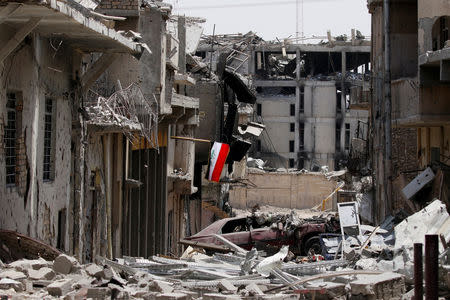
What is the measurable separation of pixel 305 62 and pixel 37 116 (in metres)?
55.4

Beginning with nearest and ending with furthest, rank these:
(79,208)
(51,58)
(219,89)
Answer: (51,58), (79,208), (219,89)

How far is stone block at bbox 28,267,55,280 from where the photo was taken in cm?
1043

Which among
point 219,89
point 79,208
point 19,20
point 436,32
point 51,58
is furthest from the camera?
point 219,89

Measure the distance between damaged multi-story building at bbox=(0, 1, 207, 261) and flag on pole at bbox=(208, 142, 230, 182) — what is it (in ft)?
15.1

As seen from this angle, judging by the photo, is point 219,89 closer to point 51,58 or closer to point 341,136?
point 51,58

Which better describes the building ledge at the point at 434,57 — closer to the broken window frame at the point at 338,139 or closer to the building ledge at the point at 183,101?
the building ledge at the point at 183,101

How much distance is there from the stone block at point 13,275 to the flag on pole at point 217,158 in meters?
21.0

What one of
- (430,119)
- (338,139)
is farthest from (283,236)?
(338,139)

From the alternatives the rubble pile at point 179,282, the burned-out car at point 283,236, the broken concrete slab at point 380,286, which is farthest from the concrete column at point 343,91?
the broken concrete slab at point 380,286

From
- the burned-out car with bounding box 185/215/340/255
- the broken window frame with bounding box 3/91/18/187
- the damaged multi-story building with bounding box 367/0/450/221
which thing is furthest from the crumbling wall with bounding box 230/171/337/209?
the broken window frame with bounding box 3/91/18/187

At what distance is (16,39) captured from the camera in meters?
11.2

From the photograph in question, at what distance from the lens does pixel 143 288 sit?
10742 mm

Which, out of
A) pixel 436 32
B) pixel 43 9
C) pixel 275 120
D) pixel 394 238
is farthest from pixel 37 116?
pixel 275 120

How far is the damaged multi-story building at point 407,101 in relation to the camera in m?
18.9
